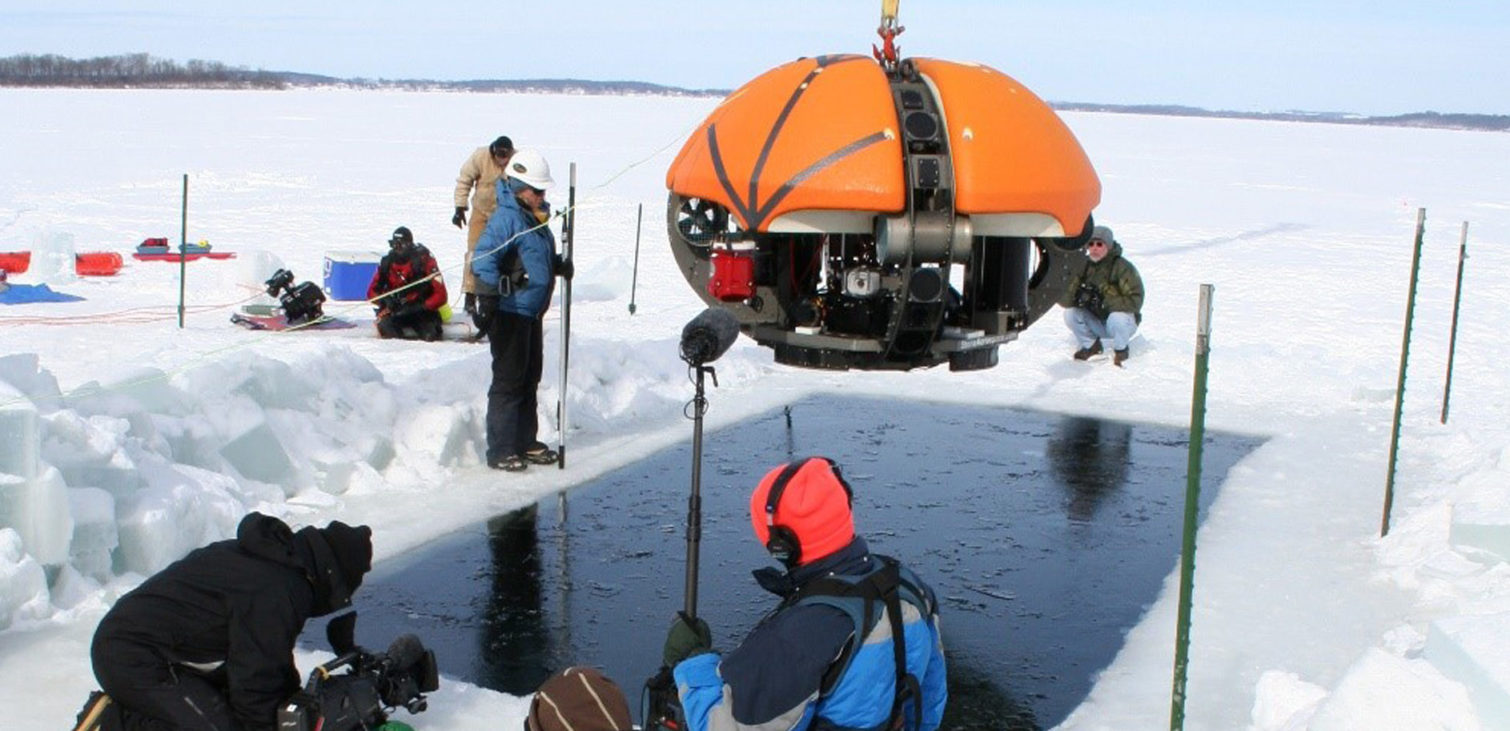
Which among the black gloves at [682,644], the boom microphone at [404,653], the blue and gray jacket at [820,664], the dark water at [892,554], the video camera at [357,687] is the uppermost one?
the blue and gray jacket at [820,664]

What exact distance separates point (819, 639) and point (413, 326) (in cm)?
1003

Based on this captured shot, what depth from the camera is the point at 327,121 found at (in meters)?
55.0

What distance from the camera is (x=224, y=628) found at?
12.6ft

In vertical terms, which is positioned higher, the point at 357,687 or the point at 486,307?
the point at 486,307

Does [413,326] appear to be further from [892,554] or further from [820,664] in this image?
[820,664]

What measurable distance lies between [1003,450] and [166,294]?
32.4 feet

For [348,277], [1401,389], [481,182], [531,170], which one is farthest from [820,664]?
[348,277]

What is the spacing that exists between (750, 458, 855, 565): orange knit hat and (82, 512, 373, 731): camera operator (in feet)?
4.98

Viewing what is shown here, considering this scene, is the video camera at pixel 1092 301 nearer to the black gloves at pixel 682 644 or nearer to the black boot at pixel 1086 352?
the black boot at pixel 1086 352

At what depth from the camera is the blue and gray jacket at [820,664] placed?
2762 mm

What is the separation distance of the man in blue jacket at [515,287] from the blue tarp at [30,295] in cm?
821

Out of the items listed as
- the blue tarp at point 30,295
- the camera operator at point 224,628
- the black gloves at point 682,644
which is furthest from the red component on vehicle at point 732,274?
the blue tarp at point 30,295

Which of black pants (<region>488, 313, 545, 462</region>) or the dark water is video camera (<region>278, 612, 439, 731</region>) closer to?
the dark water

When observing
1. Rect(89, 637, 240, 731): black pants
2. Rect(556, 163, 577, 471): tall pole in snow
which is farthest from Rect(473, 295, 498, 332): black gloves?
Rect(89, 637, 240, 731): black pants
